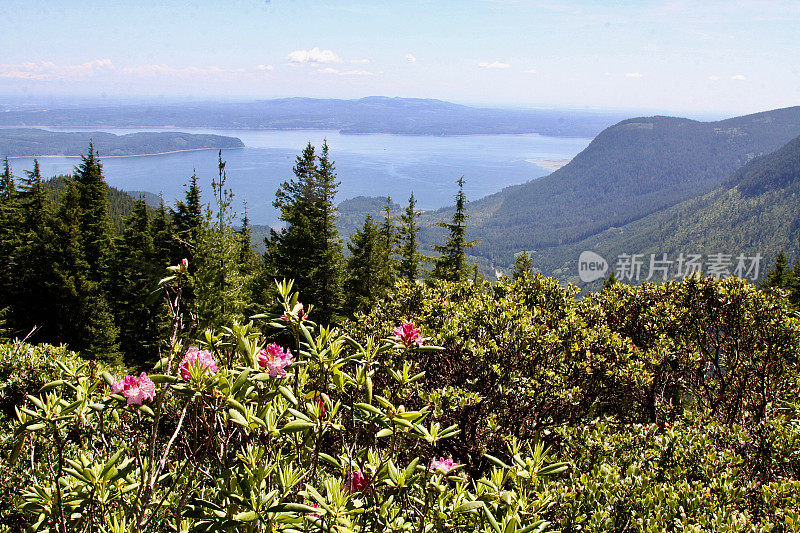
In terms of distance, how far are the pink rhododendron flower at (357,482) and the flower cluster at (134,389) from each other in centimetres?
113

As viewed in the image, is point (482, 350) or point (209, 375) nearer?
point (209, 375)

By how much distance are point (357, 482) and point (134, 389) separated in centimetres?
125

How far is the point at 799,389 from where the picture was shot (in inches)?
204

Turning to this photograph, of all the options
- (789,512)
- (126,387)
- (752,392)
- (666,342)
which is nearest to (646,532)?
(789,512)

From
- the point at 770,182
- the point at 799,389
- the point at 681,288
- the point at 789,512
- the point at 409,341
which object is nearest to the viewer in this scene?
the point at 409,341

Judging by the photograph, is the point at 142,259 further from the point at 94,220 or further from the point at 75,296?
the point at 94,220

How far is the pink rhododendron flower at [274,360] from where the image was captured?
8.12 ft

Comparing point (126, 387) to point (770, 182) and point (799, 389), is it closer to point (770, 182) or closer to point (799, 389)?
point (799, 389)

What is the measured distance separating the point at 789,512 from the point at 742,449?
1.42m

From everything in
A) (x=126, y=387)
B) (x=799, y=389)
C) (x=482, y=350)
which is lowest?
(x=799, y=389)

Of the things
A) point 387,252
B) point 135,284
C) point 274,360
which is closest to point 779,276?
point 387,252

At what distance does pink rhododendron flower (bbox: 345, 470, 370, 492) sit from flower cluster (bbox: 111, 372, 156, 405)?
113cm

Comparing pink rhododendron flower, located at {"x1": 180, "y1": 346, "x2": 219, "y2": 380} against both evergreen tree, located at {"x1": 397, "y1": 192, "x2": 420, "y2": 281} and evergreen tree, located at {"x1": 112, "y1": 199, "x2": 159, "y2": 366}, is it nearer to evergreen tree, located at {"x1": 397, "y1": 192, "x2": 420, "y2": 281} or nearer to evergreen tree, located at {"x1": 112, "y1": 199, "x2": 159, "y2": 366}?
evergreen tree, located at {"x1": 397, "y1": 192, "x2": 420, "y2": 281}

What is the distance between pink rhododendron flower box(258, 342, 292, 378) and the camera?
8.12ft
